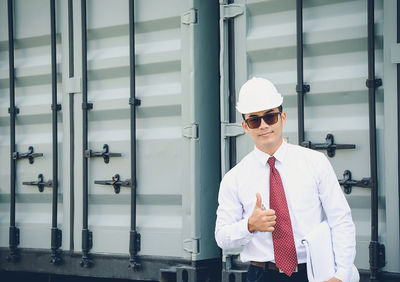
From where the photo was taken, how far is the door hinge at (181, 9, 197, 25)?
455cm

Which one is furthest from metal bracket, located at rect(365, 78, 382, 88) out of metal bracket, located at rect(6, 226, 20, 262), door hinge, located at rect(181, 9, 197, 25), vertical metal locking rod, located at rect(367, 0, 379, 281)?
metal bracket, located at rect(6, 226, 20, 262)

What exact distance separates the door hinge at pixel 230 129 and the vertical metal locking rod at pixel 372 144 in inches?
34.6

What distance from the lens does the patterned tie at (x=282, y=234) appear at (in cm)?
291

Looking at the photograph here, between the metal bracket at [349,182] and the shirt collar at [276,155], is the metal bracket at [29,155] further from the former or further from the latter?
the shirt collar at [276,155]

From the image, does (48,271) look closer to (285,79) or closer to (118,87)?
(118,87)

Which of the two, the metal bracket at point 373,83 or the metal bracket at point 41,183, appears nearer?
the metal bracket at point 373,83

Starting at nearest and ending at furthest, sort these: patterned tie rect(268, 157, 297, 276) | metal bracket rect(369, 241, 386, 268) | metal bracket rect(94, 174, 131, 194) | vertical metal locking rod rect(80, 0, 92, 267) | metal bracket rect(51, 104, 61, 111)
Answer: patterned tie rect(268, 157, 297, 276)
metal bracket rect(369, 241, 386, 268)
metal bracket rect(94, 174, 131, 194)
vertical metal locking rod rect(80, 0, 92, 267)
metal bracket rect(51, 104, 61, 111)

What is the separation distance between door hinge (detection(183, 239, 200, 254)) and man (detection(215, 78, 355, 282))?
143 cm

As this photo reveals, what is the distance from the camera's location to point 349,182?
3.90m

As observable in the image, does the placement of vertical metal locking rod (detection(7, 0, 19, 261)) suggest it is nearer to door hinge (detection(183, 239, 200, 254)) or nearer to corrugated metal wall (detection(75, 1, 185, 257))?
corrugated metal wall (detection(75, 1, 185, 257))

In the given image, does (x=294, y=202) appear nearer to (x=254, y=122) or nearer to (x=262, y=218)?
(x=262, y=218)

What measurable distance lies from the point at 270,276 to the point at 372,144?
117cm

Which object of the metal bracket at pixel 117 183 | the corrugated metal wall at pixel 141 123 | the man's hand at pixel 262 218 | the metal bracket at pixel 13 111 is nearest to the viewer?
the man's hand at pixel 262 218

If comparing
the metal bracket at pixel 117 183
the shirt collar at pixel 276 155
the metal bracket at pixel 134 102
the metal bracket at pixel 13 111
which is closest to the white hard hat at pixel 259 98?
the shirt collar at pixel 276 155
